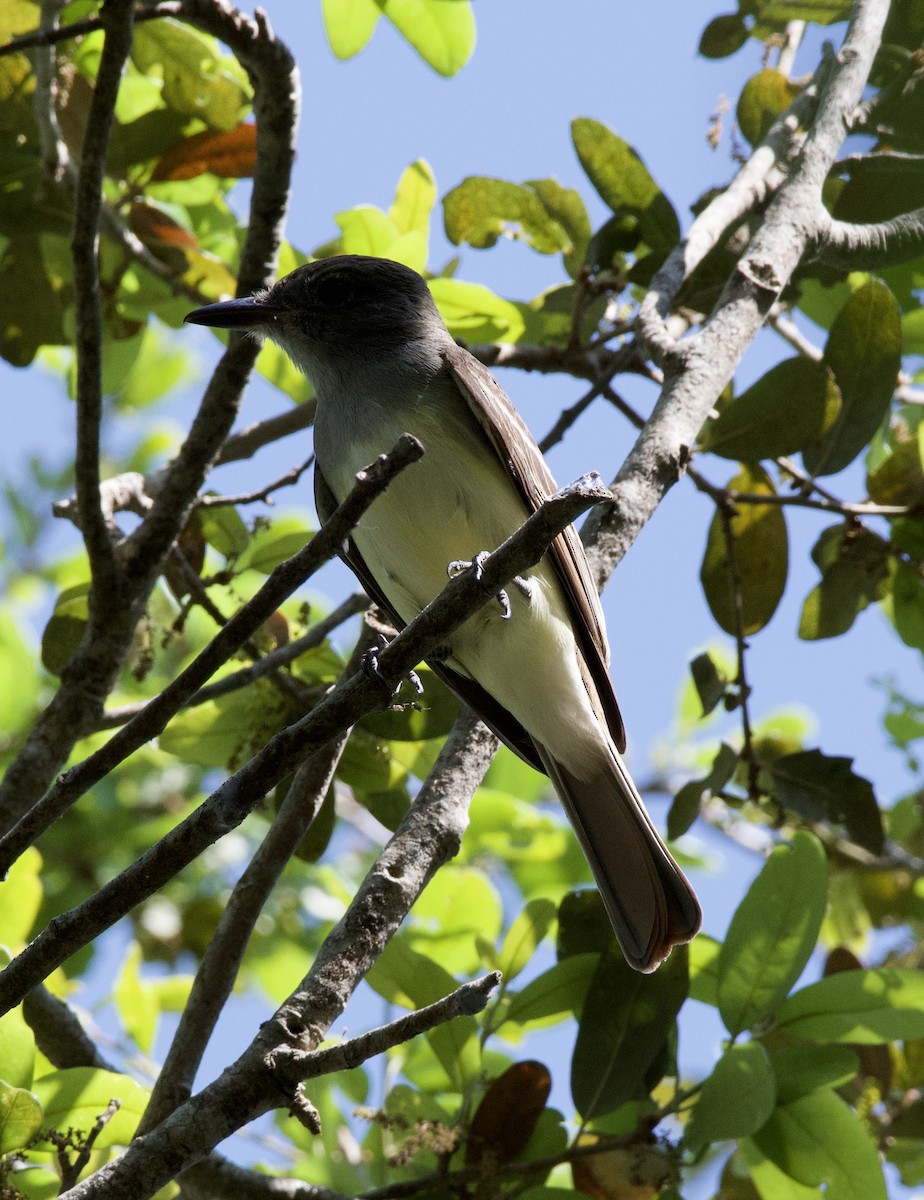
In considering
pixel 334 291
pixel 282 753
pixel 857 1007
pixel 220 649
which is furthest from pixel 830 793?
pixel 220 649

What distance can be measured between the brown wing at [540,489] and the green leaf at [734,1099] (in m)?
0.93

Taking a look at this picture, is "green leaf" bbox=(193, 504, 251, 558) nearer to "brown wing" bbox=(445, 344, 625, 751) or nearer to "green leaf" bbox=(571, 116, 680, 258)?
"brown wing" bbox=(445, 344, 625, 751)

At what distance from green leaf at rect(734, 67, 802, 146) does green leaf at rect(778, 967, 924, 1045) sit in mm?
2704

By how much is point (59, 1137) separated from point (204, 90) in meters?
3.16

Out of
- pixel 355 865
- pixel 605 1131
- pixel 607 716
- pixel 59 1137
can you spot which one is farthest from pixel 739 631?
pixel 355 865

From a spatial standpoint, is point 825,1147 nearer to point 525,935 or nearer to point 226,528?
point 525,935

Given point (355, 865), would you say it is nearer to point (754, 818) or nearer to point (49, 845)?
point (49, 845)

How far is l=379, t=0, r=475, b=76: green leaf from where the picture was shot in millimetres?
3953

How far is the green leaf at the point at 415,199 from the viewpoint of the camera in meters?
3.99

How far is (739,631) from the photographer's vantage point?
3.69 meters

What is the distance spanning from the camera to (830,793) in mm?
3650

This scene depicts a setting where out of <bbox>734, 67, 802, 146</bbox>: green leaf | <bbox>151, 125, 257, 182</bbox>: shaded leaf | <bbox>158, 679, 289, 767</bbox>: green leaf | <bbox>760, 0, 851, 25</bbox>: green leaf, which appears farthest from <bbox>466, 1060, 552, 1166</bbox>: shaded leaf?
<bbox>760, 0, 851, 25</bbox>: green leaf

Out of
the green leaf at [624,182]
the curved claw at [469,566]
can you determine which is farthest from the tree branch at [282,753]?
the green leaf at [624,182]

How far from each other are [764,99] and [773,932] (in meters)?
2.75
